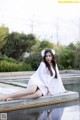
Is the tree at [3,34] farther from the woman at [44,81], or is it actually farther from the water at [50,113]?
the water at [50,113]

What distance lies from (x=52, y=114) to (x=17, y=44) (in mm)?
5862

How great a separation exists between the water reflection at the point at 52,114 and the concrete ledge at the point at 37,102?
1.00 feet

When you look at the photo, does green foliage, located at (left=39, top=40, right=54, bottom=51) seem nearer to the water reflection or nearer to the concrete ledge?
the concrete ledge

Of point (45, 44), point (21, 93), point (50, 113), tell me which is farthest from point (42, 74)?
point (45, 44)

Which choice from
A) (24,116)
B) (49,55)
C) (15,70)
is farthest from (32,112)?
(15,70)

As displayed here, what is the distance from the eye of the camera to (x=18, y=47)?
9391 millimetres

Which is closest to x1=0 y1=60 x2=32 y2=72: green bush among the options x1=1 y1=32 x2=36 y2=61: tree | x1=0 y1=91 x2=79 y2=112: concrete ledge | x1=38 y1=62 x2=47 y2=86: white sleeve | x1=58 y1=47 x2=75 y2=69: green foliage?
x1=1 y1=32 x2=36 y2=61: tree

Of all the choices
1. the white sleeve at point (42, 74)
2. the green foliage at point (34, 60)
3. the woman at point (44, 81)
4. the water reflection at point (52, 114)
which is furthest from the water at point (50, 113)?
the green foliage at point (34, 60)

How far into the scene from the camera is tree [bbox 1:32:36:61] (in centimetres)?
918

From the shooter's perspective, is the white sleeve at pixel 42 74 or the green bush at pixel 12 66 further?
the green bush at pixel 12 66

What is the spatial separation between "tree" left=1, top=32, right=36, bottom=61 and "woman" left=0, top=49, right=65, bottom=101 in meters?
4.89

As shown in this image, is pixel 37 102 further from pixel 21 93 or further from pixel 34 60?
pixel 34 60

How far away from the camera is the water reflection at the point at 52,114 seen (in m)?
3.42

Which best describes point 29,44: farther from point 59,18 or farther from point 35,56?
point 59,18
